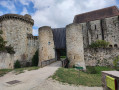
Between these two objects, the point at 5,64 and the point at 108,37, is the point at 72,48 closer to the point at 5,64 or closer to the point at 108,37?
the point at 5,64

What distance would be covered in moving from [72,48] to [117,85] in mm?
11223

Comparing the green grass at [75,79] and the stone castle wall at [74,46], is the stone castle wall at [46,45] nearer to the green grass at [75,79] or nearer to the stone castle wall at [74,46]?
the stone castle wall at [74,46]

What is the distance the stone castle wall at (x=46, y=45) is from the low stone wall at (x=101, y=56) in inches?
251

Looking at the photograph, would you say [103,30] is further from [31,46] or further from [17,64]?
[17,64]

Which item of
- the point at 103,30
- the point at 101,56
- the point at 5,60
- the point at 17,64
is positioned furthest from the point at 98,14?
the point at 5,60

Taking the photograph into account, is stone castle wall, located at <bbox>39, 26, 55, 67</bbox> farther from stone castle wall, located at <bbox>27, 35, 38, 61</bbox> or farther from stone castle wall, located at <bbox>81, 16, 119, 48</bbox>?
stone castle wall, located at <bbox>81, 16, 119, 48</bbox>

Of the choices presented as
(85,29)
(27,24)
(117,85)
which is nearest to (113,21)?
(85,29)

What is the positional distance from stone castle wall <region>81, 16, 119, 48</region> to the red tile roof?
44.8 inches

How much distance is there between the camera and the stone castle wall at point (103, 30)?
21.2 meters

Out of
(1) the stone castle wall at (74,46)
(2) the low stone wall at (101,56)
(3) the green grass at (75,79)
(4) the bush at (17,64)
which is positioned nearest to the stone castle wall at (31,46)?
(4) the bush at (17,64)

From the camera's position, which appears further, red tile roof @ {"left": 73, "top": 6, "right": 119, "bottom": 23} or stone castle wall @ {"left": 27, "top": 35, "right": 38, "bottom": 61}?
red tile roof @ {"left": 73, "top": 6, "right": 119, "bottom": 23}

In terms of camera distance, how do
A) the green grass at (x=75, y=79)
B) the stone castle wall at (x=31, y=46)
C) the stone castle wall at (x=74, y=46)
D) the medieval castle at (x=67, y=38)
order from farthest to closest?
the stone castle wall at (x=31, y=46) < the medieval castle at (x=67, y=38) < the stone castle wall at (x=74, y=46) < the green grass at (x=75, y=79)

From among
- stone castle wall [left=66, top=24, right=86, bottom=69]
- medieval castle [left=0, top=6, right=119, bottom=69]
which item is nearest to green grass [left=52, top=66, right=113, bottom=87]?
medieval castle [left=0, top=6, right=119, bottom=69]

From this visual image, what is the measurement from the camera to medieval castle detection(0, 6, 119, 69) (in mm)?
13586
